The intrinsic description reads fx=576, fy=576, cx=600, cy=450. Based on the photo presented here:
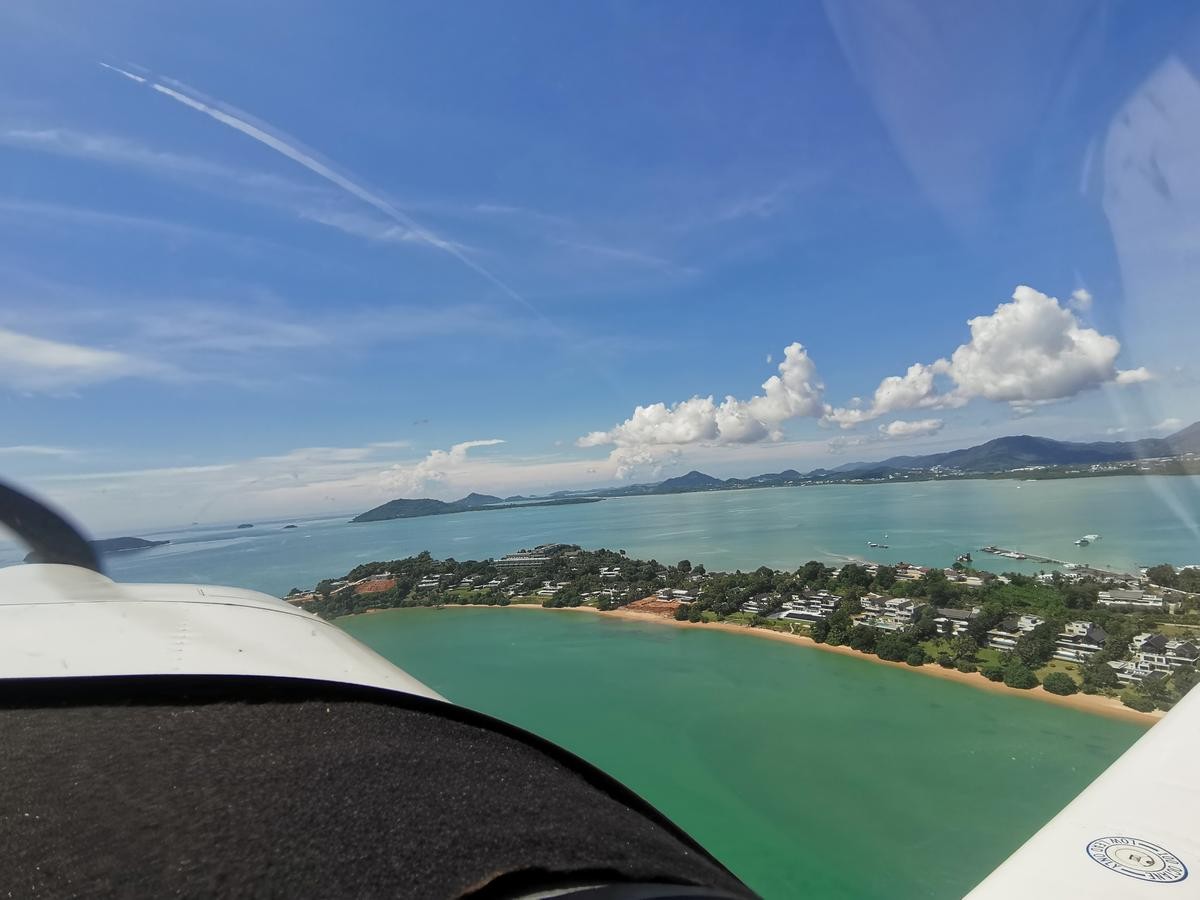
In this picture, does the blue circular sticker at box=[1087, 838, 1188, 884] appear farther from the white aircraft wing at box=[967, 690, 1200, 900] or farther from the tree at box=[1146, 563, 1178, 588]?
the tree at box=[1146, 563, 1178, 588]

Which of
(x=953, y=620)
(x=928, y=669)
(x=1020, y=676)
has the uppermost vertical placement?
(x=953, y=620)

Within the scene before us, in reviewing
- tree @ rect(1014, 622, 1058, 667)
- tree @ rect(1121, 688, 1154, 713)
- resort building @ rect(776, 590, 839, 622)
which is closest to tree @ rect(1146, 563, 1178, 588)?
tree @ rect(1014, 622, 1058, 667)

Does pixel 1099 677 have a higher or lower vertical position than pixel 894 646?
higher

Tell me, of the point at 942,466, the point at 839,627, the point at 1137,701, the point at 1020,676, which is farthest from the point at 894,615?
the point at 942,466

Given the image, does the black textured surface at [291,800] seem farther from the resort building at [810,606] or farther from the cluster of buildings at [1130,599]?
the resort building at [810,606]

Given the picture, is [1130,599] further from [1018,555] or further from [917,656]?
[1018,555]

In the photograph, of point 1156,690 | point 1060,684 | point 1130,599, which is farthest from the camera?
point 1130,599

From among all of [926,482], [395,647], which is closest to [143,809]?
[395,647]
